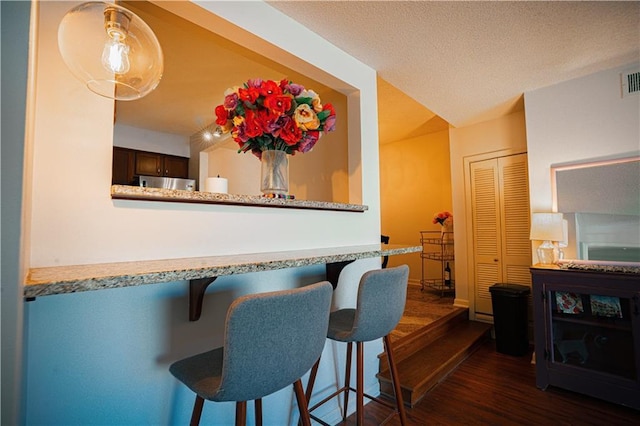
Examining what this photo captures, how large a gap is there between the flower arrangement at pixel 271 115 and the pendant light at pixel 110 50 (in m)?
0.45

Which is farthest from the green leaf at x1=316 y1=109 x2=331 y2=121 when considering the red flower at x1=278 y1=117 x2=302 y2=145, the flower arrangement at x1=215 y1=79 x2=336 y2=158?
the red flower at x1=278 y1=117 x2=302 y2=145

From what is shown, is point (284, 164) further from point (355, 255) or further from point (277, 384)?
point (277, 384)

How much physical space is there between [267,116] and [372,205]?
1.06 m

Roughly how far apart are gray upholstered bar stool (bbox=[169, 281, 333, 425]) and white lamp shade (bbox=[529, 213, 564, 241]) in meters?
2.29

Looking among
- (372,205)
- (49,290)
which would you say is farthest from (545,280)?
(49,290)

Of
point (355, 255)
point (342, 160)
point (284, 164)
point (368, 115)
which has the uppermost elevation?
point (368, 115)

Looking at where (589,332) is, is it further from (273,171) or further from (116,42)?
(116,42)

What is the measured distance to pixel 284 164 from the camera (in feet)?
5.09

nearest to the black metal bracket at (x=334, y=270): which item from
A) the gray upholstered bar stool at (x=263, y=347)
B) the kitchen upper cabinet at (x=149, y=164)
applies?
the gray upholstered bar stool at (x=263, y=347)

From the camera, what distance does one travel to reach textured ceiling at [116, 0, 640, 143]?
5.39ft

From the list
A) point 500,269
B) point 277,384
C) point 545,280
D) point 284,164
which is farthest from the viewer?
point 500,269

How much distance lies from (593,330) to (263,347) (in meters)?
2.53

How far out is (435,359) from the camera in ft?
8.09

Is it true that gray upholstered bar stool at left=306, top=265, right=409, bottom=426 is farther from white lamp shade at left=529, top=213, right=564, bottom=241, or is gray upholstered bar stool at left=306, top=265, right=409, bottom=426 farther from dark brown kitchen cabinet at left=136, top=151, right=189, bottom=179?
dark brown kitchen cabinet at left=136, top=151, right=189, bottom=179
